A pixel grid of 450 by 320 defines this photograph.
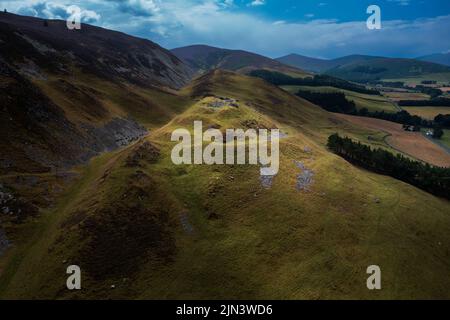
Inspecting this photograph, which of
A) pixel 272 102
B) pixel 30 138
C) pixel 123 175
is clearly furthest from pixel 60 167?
pixel 272 102

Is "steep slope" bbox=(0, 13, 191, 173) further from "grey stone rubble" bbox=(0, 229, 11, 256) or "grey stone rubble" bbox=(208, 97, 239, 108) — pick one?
"grey stone rubble" bbox=(208, 97, 239, 108)

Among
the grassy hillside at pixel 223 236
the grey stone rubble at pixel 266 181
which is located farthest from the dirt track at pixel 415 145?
the grey stone rubble at pixel 266 181

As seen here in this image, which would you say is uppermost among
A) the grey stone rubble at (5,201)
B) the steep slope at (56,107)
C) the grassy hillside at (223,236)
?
the steep slope at (56,107)

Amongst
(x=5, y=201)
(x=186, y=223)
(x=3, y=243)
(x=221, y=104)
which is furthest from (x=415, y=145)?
(x=3, y=243)

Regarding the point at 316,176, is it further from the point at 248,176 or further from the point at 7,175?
the point at 7,175

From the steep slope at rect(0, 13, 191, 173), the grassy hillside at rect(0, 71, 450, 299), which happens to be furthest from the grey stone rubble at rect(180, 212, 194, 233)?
the steep slope at rect(0, 13, 191, 173)

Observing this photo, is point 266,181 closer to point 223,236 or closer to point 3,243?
point 223,236

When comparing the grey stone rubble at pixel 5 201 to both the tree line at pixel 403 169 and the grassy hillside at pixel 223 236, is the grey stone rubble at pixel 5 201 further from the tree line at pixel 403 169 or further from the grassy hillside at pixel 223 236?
the tree line at pixel 403 169
